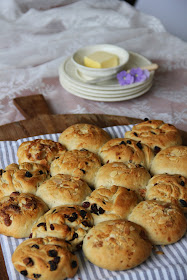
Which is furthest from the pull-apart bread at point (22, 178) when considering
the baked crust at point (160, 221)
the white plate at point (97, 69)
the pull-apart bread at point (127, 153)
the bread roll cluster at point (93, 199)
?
the white plate at point (97, 69)

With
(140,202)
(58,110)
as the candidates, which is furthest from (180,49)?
(140,202)

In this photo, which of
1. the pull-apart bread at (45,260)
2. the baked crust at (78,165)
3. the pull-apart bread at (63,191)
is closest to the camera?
the pull-apart bread at (45,260)

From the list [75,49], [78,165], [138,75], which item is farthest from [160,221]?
[75,49]

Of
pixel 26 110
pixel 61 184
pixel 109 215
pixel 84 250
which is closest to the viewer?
pixel 84 250

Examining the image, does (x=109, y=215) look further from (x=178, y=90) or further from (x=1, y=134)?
(x=178, y=90)

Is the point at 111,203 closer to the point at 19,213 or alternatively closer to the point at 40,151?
the point at 19,213

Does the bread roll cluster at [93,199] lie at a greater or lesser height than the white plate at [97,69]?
greater

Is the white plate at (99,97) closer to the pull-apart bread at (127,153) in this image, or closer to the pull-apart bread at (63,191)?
the pull-apart bread at (127,153)

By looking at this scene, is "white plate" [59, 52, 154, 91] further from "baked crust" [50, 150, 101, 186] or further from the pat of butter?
"baked crust" [50, 150, 101, 186]
